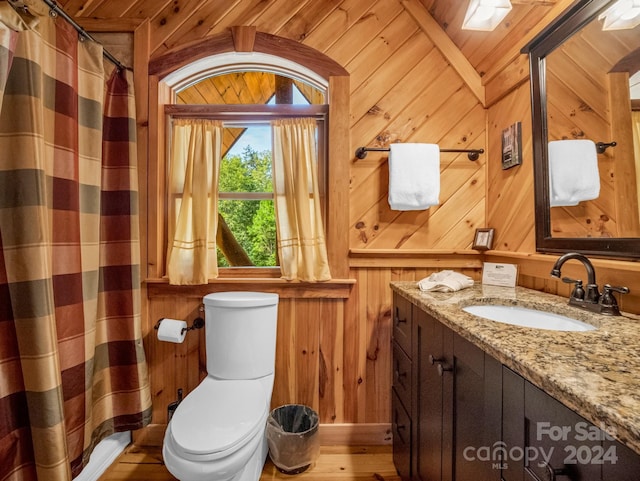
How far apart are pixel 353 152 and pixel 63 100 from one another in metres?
1.34

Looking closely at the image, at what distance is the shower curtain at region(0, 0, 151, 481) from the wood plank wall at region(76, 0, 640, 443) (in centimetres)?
18

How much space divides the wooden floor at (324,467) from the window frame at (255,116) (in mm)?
968

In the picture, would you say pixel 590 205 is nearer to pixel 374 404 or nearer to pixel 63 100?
pixel 374 404

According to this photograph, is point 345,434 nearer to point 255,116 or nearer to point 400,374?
point 400,374

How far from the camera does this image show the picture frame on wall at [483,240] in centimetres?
176

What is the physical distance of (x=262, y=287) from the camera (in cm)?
180

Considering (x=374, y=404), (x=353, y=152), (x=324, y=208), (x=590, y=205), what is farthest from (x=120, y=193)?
(x=590, y=205)

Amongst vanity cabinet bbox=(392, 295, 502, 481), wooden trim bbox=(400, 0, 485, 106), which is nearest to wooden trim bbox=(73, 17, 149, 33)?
wooden trim bbox=(400, 0, 485, 106)

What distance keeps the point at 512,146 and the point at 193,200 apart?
5.53 feet

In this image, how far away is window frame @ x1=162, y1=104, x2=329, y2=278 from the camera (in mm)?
1838

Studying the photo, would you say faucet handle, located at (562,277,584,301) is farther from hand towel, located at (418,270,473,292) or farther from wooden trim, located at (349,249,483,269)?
wooden trim, located at (349,249,483,269)

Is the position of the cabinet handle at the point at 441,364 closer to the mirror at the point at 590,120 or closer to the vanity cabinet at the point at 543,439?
the vanity cabinet at the point at 543,439

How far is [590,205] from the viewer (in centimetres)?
117

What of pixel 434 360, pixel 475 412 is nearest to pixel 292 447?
pixel 434 360
